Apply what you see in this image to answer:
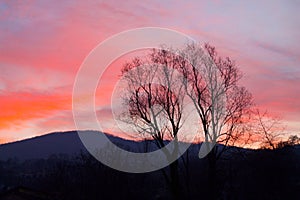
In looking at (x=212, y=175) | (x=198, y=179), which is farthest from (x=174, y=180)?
(x=198, y=179)

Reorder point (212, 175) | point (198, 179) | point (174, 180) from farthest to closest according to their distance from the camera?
point (198, 179)
point (174, 180)
point (212, 175)

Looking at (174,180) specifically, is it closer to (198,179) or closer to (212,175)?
(212,175)

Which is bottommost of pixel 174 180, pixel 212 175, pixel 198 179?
pixel 174 180

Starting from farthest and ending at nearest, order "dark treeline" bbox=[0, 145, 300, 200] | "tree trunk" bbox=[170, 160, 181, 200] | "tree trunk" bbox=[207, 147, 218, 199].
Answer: "dark treeline" bbox=[0, 145, 300, 200] < "tree trunk" bbox=[170, 160, 181, 200] < "tree trunk" bbox=[207, 147, 218, 199]

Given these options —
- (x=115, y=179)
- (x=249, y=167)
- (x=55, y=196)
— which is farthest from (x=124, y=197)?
(x=249, y=167)

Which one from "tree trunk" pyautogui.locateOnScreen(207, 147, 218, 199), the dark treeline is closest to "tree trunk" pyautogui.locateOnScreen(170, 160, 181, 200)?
the dark treeline

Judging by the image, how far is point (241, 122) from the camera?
87.9 feet

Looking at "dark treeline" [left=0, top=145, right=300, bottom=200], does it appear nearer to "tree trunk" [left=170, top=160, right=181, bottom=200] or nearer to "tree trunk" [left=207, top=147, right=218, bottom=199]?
"tree trunk" [left=170, top=160, right=181, bottom=200]

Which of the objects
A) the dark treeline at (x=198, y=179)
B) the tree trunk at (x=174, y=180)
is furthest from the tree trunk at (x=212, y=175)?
the tree trunk at (x=174, y=180)

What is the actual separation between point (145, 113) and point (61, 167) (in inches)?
2280

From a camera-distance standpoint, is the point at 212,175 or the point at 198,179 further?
the point at 198,179

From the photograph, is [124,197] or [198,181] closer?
[198,181]

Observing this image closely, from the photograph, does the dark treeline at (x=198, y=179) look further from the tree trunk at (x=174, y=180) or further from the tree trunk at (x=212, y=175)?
the tree trunk at (x=212, y=175)

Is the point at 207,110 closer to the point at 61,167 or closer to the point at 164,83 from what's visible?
the point at 164,83
